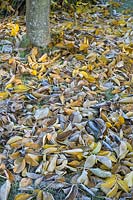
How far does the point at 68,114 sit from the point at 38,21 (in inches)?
38.3

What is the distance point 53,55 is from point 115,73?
0.52 metres

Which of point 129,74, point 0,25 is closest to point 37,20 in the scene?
point 0,25

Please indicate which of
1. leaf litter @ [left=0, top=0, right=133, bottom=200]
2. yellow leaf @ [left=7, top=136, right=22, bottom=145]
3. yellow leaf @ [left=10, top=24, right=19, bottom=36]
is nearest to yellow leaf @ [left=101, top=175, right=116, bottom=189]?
leaf litter @ [left=0, top=0, right=133, bottom=200]

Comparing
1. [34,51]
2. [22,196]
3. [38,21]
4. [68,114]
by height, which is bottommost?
[22,196]

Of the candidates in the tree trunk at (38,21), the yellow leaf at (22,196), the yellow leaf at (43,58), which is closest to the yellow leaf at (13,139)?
the yellow leaf at (22,196)

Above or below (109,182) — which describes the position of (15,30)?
above

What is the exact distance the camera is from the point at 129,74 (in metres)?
2.67

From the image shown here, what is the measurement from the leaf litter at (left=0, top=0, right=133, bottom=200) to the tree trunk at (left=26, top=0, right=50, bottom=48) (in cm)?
8

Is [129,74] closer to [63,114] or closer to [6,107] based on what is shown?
[63,114]

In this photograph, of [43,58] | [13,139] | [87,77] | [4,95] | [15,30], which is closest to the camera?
[13,139]

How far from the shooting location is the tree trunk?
2791mm

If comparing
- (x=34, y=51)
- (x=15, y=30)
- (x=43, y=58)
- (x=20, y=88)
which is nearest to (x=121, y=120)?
(x=20, y=88)

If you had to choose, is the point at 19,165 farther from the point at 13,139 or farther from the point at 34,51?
the point at 34,51

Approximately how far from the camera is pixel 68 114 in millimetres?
2186
